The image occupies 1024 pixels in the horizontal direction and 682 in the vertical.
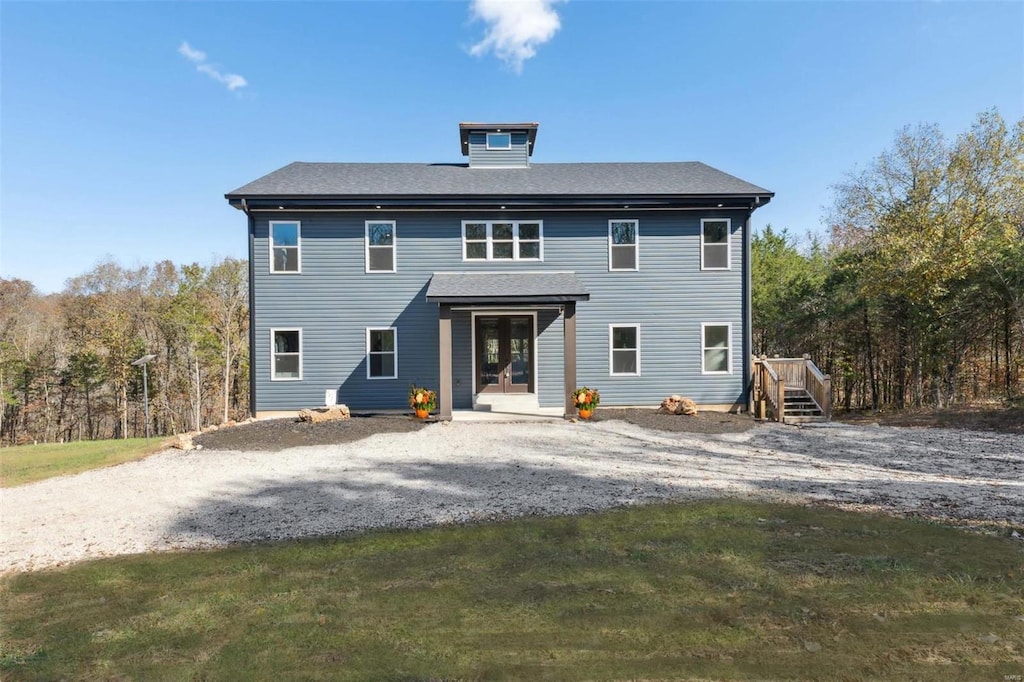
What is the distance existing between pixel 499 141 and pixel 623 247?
571 centimetres

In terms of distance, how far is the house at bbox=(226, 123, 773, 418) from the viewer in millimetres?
13414

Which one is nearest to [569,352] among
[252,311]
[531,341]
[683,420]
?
[531,341]

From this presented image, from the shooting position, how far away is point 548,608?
316 centimetres

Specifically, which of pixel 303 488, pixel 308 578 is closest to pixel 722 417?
pixel 303 488

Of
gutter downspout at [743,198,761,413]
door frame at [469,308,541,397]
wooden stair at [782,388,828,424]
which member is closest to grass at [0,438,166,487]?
door frame at [469,308,541,397]

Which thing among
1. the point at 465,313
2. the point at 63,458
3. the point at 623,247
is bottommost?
the point at 63,458

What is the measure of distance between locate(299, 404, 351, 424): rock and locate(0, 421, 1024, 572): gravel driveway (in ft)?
7.00

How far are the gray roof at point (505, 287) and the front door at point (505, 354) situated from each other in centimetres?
134

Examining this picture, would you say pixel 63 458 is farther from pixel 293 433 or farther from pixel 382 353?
pixel 382 353

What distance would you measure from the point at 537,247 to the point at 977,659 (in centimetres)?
1245

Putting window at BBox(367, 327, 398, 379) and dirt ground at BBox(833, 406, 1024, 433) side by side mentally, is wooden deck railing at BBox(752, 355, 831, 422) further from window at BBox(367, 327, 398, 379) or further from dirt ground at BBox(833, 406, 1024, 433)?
window at BBox(367, 327, 398, 379)

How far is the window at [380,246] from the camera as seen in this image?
13.7m

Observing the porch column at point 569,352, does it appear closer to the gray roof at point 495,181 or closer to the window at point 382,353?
the gray roof at point 495,181

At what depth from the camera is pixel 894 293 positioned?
1430 centimetres
